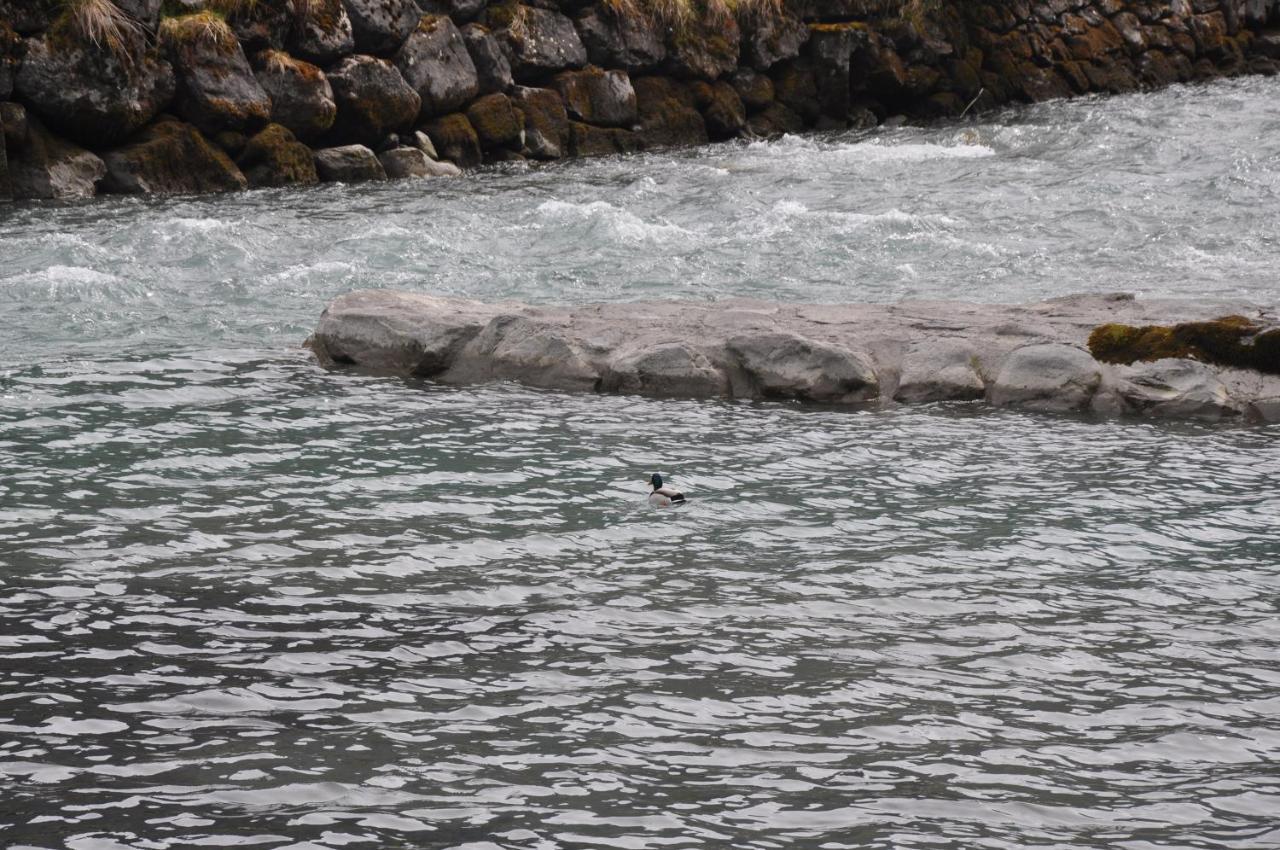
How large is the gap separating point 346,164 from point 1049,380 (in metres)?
14.7

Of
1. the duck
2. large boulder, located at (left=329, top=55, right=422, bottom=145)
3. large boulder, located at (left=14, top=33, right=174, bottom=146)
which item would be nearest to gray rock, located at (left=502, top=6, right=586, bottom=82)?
large boulder, located at (left=329, top=55, right=422, bottom=145)

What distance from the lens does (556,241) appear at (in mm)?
18297

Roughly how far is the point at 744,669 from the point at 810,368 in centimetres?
575

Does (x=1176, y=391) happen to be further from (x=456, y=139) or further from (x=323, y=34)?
(x=323, y=34)

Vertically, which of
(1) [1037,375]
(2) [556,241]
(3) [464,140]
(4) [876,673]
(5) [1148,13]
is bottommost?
(4) [876,673]

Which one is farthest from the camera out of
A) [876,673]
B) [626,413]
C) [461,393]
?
[461,393]

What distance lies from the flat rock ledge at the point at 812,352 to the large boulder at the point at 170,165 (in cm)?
940

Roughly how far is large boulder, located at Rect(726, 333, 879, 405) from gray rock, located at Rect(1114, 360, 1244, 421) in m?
2.02

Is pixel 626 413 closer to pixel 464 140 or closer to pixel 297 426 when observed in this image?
pixel 297 426

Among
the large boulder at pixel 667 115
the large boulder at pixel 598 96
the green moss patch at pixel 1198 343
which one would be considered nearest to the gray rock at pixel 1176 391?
the green moss patch at pixel 1198 343

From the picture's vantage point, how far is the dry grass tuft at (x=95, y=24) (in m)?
20.7

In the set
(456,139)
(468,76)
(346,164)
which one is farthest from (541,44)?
(346,164)

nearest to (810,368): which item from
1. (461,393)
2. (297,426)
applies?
(461,393)

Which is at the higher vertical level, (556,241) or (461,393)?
(556,241)
